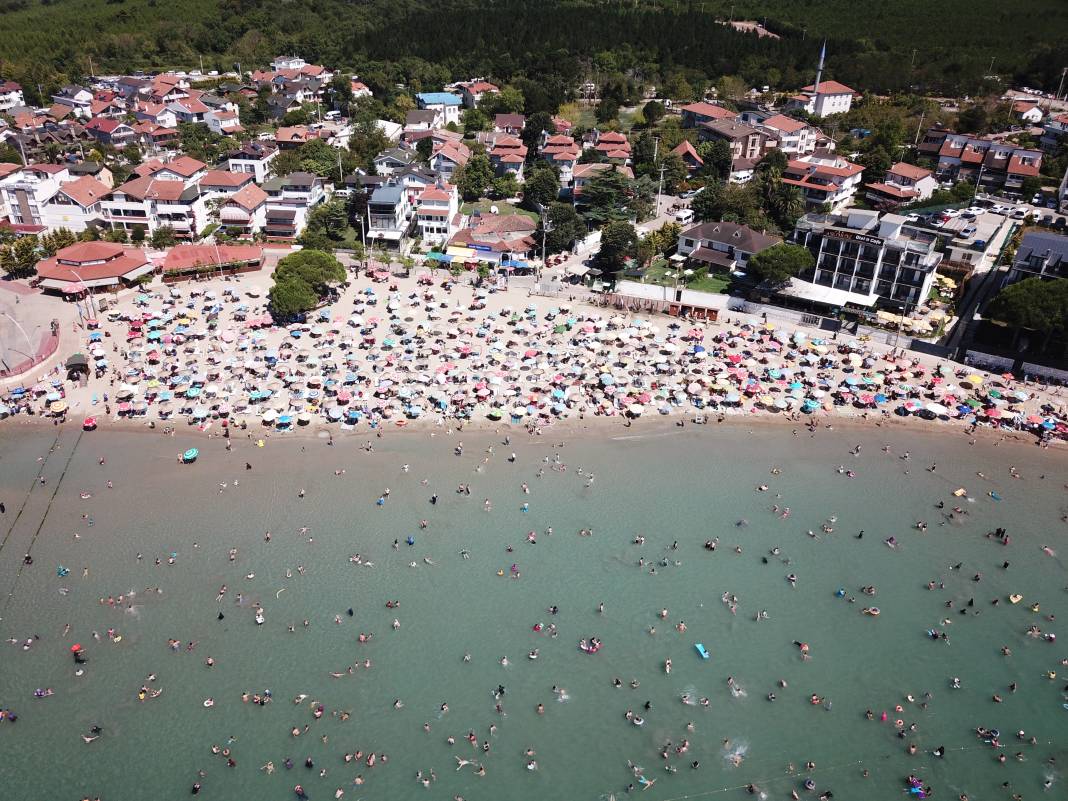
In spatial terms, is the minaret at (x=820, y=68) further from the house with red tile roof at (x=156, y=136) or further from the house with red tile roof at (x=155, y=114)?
the house with red tile roof at (x=155, y=114)

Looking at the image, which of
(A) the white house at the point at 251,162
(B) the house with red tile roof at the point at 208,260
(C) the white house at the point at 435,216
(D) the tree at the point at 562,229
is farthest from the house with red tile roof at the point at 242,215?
(D) the tree at the point at 562,229

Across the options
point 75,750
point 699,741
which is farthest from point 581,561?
point 75,750

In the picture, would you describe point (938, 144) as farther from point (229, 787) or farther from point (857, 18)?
point (229, 787)

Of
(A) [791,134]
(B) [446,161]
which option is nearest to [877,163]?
(A) [791,134]

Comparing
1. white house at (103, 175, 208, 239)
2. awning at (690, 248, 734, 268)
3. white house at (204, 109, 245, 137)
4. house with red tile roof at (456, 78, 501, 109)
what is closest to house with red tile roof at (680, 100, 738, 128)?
house with red tile roof at (456, 78, 501, 109)

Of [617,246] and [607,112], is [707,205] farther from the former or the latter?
[607,112]

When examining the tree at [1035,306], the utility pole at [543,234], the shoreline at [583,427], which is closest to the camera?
the shoreline at [583,427]
